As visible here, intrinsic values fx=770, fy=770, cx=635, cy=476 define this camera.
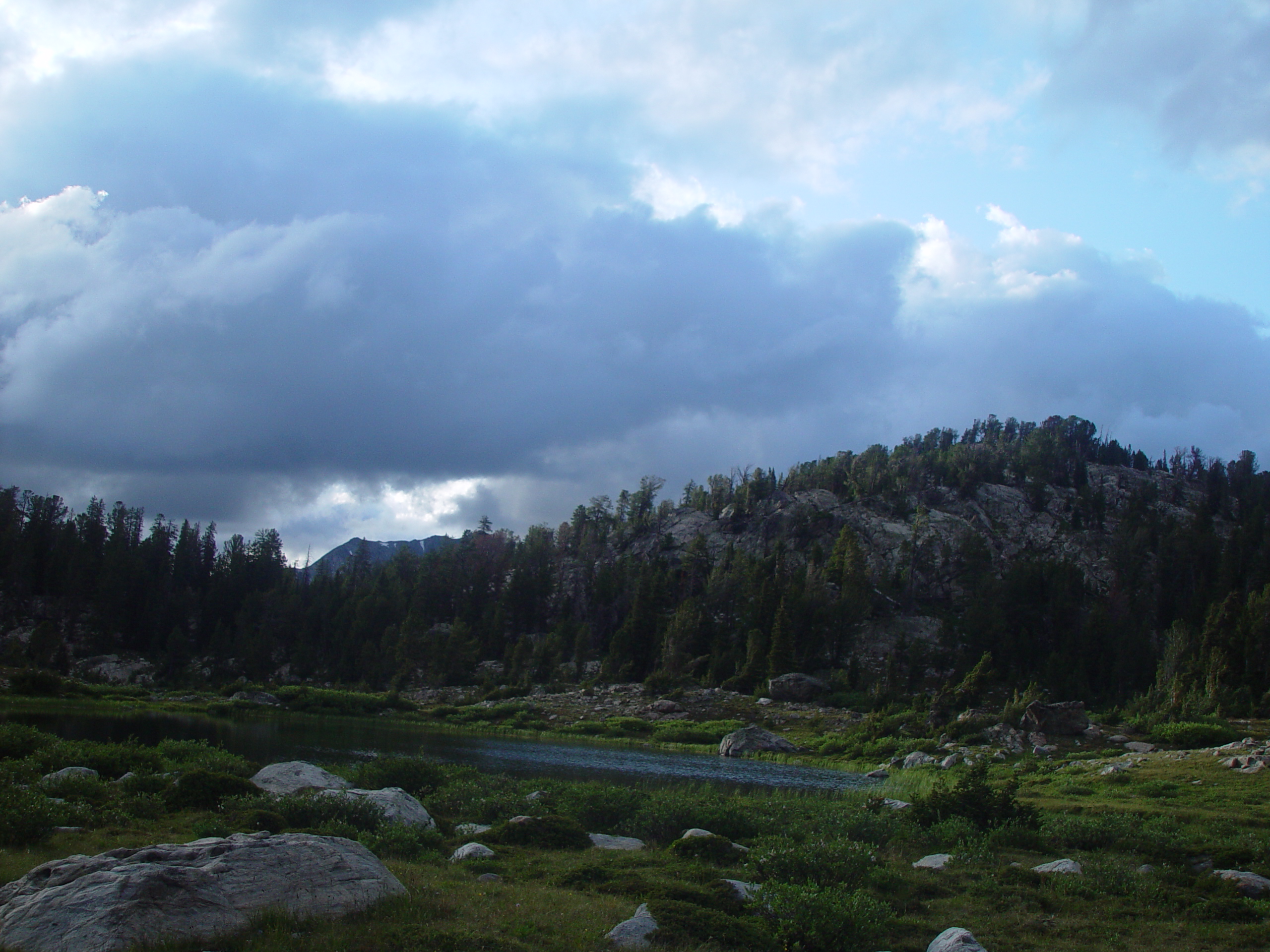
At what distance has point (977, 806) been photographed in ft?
100

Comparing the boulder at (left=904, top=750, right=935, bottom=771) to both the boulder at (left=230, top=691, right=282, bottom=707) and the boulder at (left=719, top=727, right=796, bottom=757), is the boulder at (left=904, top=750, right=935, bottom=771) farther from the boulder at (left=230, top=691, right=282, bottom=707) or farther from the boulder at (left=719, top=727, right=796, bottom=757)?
the boulder at (left=230, top=691, right=282, bottom=707)

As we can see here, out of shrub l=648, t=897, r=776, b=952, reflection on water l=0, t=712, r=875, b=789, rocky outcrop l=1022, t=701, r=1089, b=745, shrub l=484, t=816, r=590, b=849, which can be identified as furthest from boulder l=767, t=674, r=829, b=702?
shrub l=648, t=897, r=776, b=952

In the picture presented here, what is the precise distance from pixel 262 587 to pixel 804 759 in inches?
6044

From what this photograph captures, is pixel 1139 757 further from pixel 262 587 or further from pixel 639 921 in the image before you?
pixel 262 587

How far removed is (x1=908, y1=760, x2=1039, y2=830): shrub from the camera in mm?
29984

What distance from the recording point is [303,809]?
22.9 metres

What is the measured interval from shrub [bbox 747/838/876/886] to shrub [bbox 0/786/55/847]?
17619 mm

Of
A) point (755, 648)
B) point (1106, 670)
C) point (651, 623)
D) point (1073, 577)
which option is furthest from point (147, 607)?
point (1073, 577)

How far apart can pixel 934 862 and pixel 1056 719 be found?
56.8 metres

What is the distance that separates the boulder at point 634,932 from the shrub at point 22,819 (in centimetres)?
1437

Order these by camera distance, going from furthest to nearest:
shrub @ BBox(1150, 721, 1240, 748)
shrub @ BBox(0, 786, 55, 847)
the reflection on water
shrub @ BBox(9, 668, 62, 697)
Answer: shrub @ BBox(9, 668, 62, 697) < shrub @ BBox(1150, 721, 1240, 748) < the reflection on water < shrub @ BBox(0, 786, 55, 847)

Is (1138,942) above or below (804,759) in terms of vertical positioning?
above

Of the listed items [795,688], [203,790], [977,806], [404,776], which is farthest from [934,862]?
[795,688]

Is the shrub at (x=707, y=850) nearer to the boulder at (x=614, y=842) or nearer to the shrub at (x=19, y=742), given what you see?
the boulder at (x=614, y=842)
